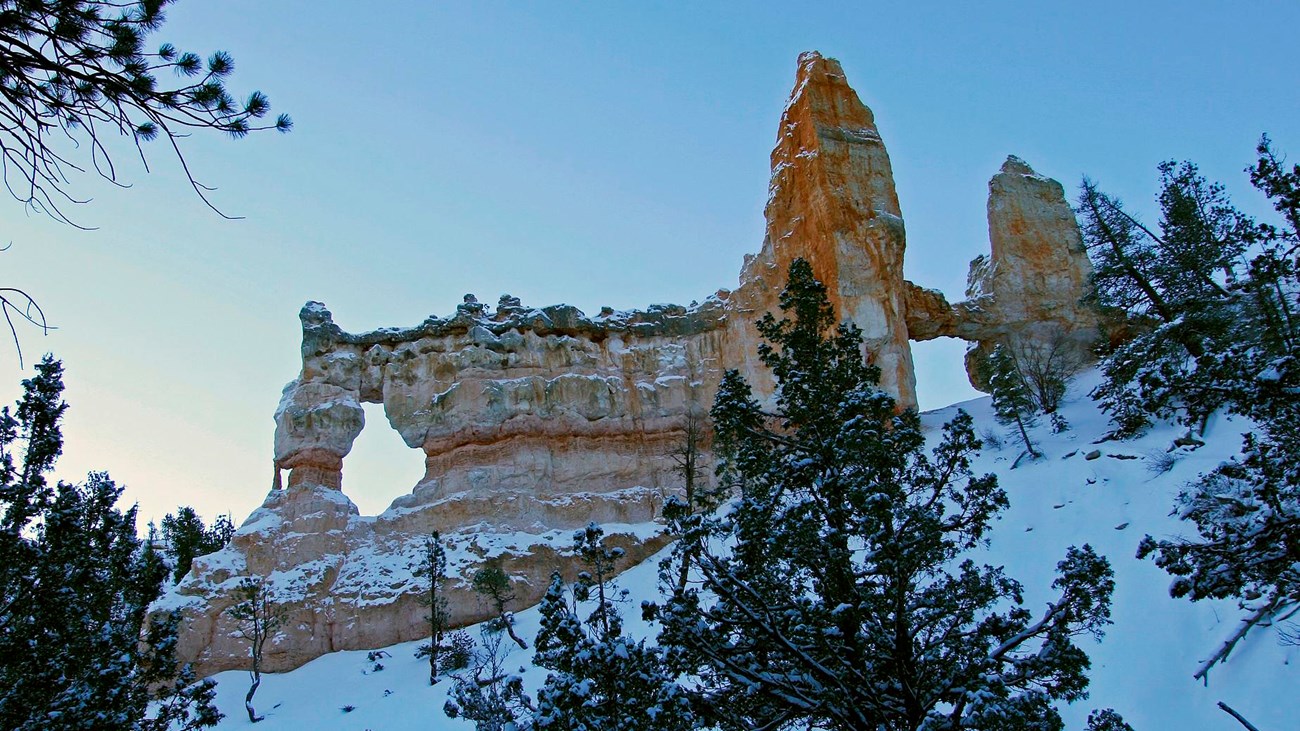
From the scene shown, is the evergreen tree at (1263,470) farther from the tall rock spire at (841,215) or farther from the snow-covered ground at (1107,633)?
the tall rock spire at (841,215)

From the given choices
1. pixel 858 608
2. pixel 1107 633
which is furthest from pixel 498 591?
pixel 858 608

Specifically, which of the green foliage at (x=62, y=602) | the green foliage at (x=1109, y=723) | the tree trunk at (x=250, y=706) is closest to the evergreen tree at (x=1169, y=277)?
the green foliage at (x=1109, y=723)

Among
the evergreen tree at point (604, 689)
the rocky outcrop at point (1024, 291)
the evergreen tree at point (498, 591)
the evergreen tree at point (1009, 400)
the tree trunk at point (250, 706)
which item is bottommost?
the tree trunk at point (250, 706)

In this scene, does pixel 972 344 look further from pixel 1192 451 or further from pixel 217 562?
pixel 217 562

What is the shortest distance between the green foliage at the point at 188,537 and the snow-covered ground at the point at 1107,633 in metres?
11.9

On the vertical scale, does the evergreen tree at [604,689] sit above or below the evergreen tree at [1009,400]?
below

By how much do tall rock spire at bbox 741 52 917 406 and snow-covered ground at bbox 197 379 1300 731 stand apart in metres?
6.15

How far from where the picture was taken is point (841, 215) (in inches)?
1558

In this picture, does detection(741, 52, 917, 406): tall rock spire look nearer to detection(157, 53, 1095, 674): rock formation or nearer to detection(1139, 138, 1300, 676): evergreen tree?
detection(157, 53, 1095, 674): rock formation

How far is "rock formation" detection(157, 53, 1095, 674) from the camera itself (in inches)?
1300

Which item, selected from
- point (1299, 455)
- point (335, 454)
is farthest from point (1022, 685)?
point (335, 454)

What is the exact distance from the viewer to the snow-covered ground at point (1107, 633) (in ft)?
41.3

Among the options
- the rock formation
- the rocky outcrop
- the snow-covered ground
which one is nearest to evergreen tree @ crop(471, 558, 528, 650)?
the rock formation

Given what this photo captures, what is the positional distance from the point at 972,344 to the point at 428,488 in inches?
1152
